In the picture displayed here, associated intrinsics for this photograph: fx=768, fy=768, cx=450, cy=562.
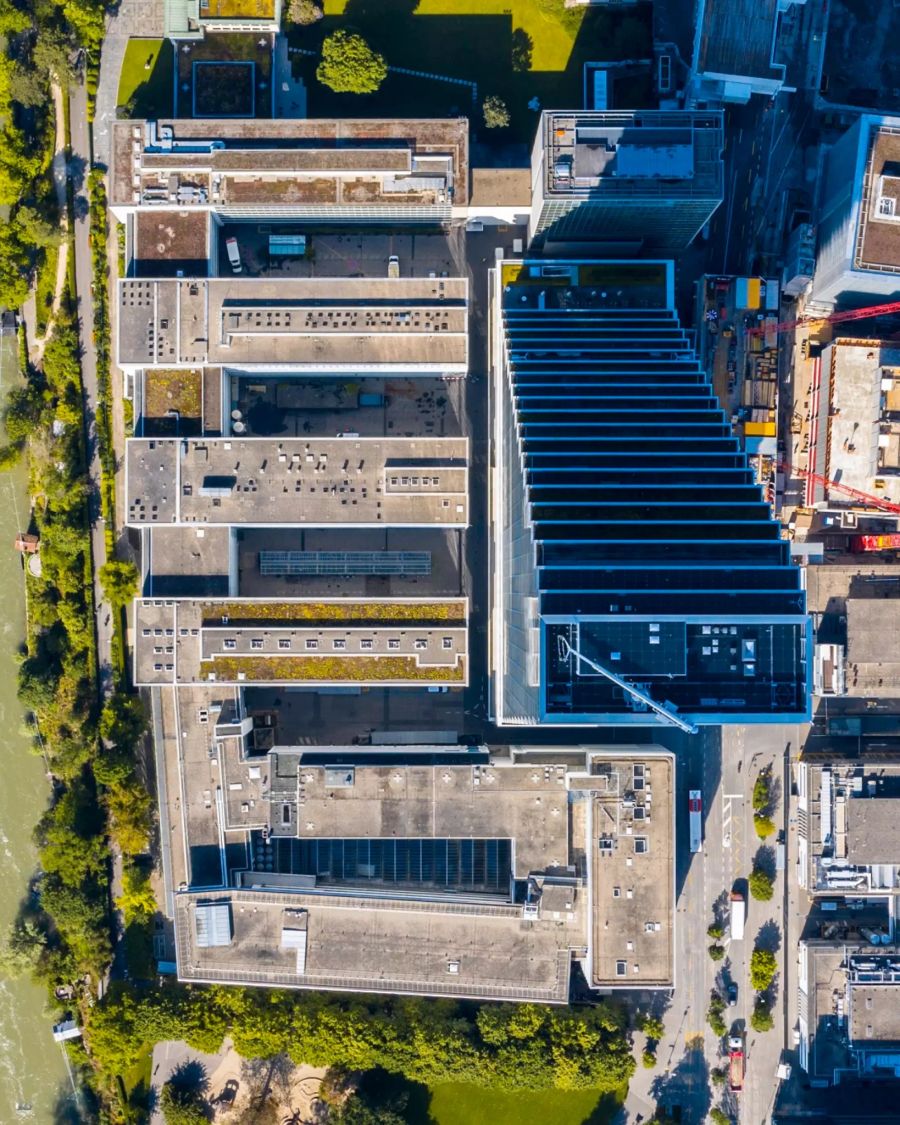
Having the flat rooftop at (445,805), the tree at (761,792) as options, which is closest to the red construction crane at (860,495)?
the tree at (761,792)

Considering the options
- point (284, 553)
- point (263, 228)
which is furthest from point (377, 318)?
point (284, 553)

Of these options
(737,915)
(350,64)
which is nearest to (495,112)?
(350,64)

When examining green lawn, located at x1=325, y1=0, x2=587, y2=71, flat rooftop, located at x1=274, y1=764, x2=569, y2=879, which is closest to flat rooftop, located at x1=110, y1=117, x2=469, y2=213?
green lawn, located at x1=325, y1=0, x2=587, y2=71

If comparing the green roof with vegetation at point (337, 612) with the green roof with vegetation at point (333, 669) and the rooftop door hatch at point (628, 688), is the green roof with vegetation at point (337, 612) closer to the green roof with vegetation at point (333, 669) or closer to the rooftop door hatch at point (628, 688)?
the green roof with vegetation at point (333, 669)

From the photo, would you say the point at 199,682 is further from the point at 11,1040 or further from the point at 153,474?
the point at 11,1040

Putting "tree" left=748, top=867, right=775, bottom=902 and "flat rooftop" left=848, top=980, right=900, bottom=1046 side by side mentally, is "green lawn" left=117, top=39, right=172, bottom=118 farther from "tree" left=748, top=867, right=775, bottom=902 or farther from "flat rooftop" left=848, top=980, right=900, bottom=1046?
"flat rooftop" left=848, top=980, right=900, bottom=1046
